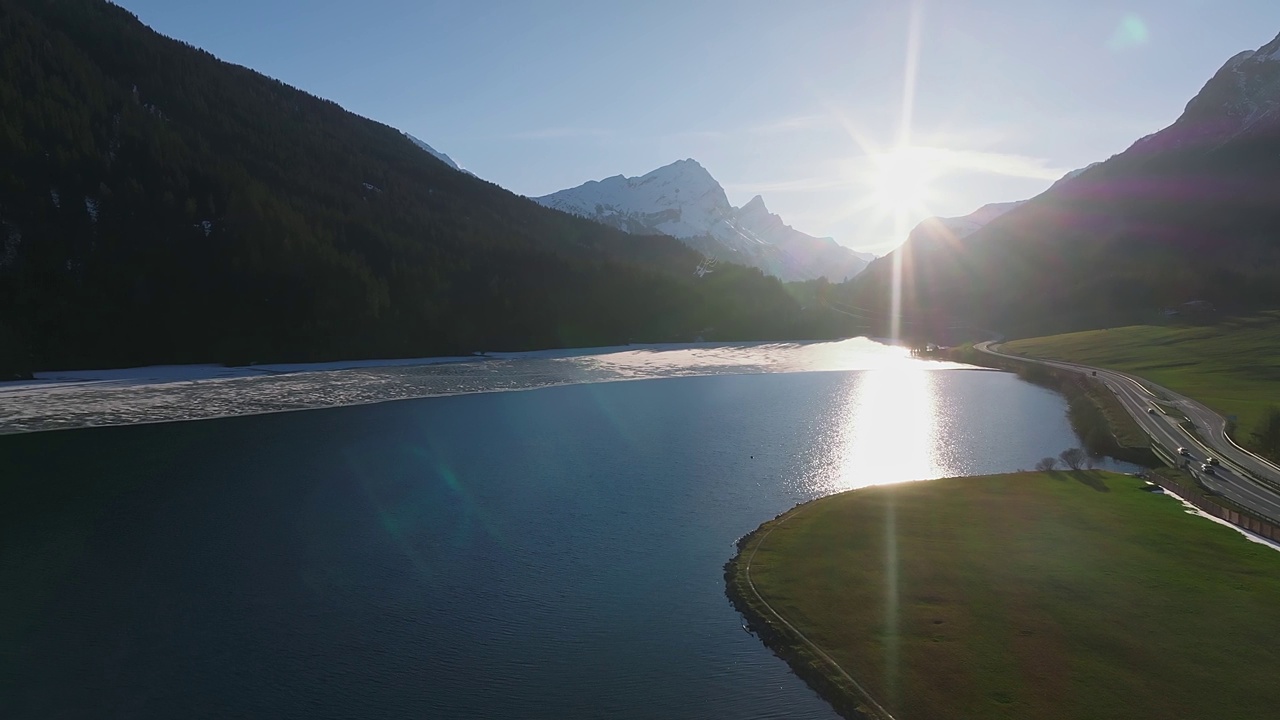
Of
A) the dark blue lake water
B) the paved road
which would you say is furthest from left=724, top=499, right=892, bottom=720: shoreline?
the paved road

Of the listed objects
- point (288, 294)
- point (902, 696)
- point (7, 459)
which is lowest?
point (902, 696)

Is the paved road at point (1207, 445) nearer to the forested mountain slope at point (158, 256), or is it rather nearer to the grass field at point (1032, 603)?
the grass field at point (1032, 603)

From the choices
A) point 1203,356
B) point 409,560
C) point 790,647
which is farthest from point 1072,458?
point 1203,356

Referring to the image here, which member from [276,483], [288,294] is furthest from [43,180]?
[276,483]

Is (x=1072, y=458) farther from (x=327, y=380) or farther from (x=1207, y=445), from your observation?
(x=327, y=380)

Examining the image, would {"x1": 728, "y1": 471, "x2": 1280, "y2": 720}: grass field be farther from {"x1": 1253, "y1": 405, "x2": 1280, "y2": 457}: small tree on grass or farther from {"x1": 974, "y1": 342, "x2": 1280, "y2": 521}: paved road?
{"x1": 1253, "y1": 405, "x2": 1280, "y2": 457}: small tree on grass

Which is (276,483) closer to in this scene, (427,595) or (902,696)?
(427,595)
